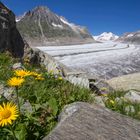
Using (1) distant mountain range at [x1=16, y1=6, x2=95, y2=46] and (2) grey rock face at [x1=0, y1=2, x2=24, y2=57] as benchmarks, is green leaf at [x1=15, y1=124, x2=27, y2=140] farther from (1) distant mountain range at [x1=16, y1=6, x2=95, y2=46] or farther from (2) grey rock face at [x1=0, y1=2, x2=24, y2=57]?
(1) distant mountain range at [x1=16, y1=6, x2=95, y2=46]

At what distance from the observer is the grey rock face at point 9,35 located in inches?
411

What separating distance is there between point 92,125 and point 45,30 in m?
139

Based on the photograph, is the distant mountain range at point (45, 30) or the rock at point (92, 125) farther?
the distant mountain range at point (45, 30)

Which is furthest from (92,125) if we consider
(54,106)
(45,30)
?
(45,30)

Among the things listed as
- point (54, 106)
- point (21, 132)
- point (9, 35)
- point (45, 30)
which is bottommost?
point (21, 132)

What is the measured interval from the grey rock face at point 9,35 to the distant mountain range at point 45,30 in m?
108

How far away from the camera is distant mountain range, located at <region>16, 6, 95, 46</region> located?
417ft

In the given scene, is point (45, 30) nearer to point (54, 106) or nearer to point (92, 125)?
point (54, 106)

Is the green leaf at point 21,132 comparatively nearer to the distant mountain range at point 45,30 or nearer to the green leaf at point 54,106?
the green leaf at point 54,106

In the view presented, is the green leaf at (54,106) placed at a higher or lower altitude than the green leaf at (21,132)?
higher

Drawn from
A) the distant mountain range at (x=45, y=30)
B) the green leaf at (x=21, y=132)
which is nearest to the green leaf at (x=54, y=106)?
the green leaf at (x=21, y=132)

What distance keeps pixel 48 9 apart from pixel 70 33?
2324cm

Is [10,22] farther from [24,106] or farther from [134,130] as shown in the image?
[134,130]

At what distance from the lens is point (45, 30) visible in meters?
141
